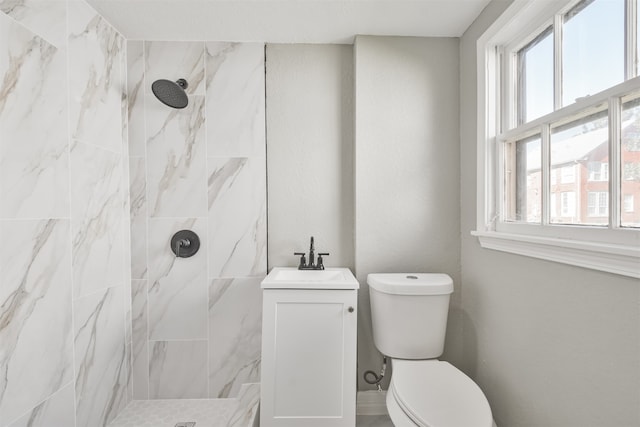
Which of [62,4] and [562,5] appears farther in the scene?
[62,4]

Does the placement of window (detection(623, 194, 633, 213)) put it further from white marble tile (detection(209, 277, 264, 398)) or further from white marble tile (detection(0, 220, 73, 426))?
white marble tile (detection(0, 220, 73, 426))

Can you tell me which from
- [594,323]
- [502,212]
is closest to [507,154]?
[502,212]

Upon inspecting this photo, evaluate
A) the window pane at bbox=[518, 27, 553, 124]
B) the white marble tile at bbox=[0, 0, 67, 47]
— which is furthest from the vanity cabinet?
the white marble tile at bbox=[0, 0, 67, 47]

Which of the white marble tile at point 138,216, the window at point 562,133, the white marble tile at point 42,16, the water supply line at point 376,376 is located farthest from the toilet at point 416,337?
the white marble tile at point 42,16

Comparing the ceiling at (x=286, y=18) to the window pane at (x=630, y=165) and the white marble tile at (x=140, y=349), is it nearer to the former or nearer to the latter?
the window pane at (x=630, y=165)

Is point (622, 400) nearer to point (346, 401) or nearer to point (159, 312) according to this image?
point (346, 401)

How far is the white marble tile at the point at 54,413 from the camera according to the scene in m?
1.13

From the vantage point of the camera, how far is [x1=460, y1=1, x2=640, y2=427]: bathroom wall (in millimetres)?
855

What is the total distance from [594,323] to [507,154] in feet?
2.64

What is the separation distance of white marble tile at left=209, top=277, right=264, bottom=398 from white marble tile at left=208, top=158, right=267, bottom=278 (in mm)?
94

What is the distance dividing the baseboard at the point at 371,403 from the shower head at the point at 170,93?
1895mm

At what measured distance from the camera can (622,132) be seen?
2.95 feet

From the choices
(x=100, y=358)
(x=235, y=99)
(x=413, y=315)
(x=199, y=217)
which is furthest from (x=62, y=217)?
(x=413, y=315)

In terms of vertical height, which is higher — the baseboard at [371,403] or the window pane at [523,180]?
the window pane at [523,180]
